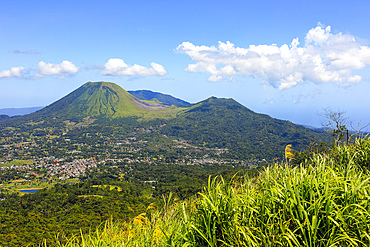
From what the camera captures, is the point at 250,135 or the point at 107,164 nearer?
the point at 107,164

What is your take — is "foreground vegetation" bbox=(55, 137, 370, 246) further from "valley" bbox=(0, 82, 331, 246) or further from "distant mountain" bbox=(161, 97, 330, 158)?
"distant mountain" bbox=(161, 97, 330, 158)

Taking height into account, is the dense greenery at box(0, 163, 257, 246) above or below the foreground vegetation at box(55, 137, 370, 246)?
below

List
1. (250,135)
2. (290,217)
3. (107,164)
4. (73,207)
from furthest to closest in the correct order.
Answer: (250,135)
(107,164)
(73,207)
(290,217)

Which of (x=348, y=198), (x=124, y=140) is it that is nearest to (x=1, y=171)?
(x=124, y=140)

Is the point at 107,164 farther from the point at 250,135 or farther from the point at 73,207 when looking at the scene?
the point at 250,135

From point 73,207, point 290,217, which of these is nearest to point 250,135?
point 73,207

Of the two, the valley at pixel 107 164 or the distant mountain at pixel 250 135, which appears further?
the distant mountain at pixel 250 135

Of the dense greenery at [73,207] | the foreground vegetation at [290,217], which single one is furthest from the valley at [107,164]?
the foreground vegetation at [290,217]

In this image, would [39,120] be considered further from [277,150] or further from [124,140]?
[277,150]

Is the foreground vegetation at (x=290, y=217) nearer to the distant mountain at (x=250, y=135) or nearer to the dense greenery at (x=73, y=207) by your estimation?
the dense greenery at (x=73, y=207)

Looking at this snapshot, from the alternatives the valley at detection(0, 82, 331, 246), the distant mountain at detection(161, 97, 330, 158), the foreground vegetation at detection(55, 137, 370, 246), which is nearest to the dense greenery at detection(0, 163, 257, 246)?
the valley at detection(0, 82, 331, 246)

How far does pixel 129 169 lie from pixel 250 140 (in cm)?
9879

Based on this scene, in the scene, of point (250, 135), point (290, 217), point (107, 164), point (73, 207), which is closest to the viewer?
point (290, 217)

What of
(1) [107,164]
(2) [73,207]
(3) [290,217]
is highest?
(3) [290,217]
